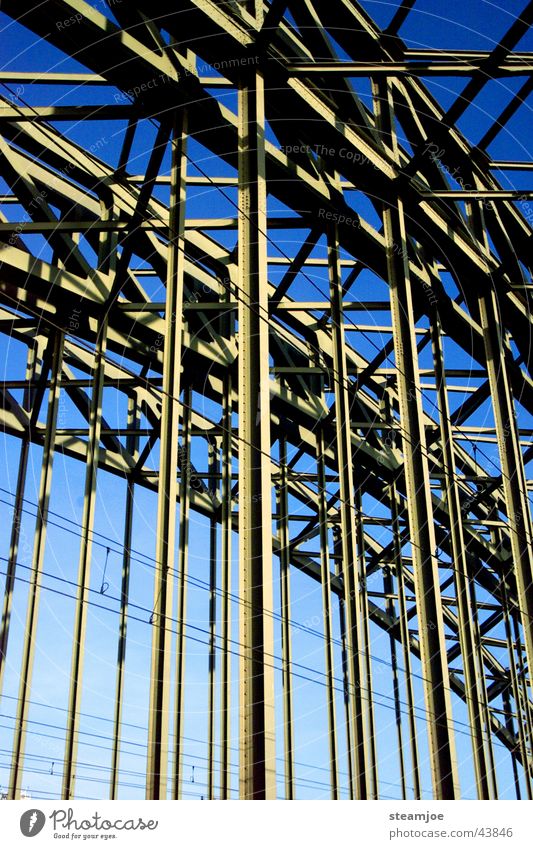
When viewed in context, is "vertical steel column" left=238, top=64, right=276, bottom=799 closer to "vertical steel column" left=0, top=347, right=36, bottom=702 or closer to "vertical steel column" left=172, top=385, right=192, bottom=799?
"vertical steel column" left=172, top=385, right=192, bottom=799

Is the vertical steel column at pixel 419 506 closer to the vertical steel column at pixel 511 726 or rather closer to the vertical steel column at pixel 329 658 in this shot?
the vertical steel column at pixel 329 658

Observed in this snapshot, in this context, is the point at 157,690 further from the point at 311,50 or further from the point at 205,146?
the point at 311,50

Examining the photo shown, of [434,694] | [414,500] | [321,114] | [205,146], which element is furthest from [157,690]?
[321,114]

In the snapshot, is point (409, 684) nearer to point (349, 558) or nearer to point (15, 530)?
point (349, 558)

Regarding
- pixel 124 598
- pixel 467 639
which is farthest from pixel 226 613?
pixel 467 639

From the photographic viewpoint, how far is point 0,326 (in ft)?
38.3

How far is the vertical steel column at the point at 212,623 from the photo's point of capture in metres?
11.3

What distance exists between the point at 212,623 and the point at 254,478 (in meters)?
6.52

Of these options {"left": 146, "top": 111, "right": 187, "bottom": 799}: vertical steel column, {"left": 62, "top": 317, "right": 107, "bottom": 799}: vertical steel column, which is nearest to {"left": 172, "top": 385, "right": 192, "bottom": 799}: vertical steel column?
{"left": 146, "top": 111, "right": 187, "bottom": 799}: vertical steel column

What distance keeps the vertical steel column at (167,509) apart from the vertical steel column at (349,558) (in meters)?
2.41

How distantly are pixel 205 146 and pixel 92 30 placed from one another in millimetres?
1665

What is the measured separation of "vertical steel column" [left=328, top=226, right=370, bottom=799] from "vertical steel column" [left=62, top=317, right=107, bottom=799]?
260 centimetres

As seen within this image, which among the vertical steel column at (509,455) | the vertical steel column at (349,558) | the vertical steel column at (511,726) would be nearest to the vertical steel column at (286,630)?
the vertical steel column at (349,558)

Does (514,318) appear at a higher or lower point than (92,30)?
higher
